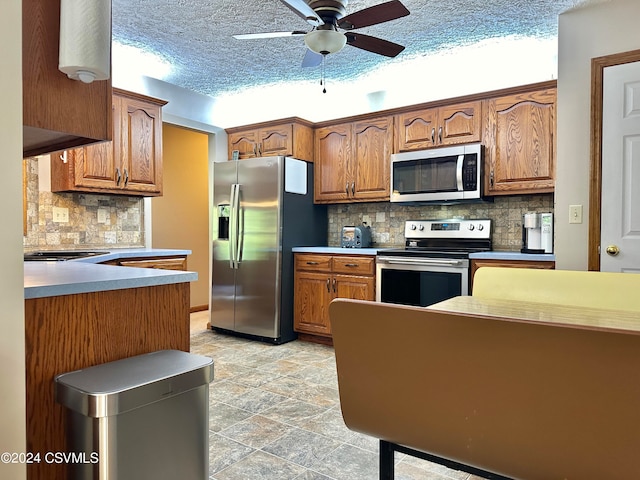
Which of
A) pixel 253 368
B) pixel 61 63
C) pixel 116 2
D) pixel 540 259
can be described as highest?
pixel 116 2

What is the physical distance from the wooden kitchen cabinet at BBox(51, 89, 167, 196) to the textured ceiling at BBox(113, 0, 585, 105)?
47 cm

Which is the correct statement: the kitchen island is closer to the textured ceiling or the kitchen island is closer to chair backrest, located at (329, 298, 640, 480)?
chair backrest, located at (329, 298, 640, 480)

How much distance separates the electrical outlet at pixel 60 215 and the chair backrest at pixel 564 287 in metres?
3.31

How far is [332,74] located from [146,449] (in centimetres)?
372

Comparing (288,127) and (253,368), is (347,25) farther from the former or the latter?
(253,368)

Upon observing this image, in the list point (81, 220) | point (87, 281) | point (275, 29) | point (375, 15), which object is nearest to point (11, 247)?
point (87, 281)

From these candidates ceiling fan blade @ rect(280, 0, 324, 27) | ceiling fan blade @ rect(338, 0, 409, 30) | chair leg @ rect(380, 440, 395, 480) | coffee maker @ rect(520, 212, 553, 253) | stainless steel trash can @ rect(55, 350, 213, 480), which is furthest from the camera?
coffee maker @ rect(520, 212, 553, 253)

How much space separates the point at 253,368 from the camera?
11.3 ft

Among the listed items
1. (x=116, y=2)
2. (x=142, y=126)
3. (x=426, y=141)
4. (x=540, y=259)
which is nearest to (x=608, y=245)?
(x=540, y=259)

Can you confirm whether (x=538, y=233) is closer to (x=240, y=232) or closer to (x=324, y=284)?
(x=324, y=284)

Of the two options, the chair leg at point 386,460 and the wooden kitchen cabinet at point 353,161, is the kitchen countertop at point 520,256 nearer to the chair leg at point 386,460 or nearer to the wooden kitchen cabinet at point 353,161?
the wooden kitchen cabinet at point 353,161

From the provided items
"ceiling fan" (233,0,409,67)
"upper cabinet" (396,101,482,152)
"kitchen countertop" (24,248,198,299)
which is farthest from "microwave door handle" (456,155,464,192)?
"kitchen countertop" (24,248,198,299)

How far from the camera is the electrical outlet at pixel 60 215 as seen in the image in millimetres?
3674

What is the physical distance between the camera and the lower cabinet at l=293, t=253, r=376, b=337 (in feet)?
13.0
